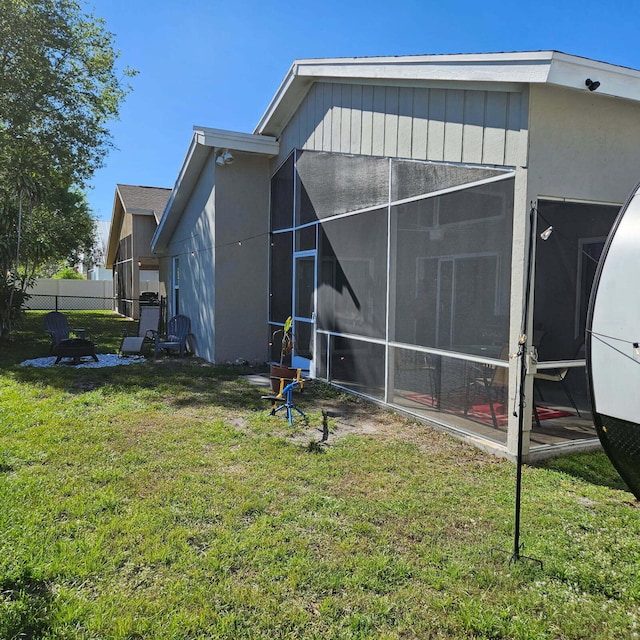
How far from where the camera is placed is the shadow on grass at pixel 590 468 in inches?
162

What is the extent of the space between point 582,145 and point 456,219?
1269mm

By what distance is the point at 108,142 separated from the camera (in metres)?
16.9

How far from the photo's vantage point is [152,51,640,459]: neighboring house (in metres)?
4.39

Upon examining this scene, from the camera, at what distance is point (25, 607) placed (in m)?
2.39

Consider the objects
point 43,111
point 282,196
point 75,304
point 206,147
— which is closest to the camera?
point 282,196

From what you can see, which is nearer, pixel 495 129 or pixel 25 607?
pixel 25 607

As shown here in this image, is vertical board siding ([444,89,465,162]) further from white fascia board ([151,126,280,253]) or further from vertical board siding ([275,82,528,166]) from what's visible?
white fascia board ([151,126,280,253])

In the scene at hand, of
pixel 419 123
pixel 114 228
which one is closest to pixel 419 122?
pixel 419 123

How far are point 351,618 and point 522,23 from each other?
10.5 m

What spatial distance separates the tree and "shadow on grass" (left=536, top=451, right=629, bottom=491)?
11.6 metres

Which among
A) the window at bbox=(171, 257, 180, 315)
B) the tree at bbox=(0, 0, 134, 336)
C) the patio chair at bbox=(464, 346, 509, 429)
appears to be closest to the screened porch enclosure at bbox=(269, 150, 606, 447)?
the patio chair at bbox=(464, 346, 509, 429)

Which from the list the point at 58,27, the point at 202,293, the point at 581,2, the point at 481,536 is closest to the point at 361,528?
the point at 481,536

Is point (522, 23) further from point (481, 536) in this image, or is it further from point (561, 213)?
point (481, 536)

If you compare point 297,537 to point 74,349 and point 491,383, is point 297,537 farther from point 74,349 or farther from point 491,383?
point 74,349
